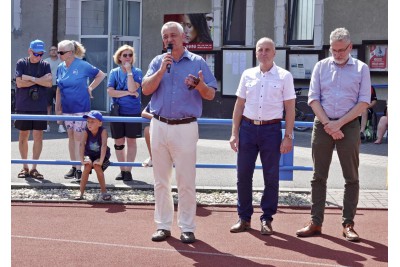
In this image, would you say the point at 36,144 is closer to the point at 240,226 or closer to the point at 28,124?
the point at 28,124

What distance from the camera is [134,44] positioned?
2480cm

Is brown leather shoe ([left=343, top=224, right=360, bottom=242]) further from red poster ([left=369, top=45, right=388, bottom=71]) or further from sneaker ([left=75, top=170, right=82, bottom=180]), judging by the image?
red poster ([left=369, top=45, right=388, bottom=71])

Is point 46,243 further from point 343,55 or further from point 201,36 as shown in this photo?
point 201,36

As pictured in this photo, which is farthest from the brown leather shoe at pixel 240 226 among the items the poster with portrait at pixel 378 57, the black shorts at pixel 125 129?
the poster with portrait at pixel 378 57

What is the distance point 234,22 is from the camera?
2305 cm

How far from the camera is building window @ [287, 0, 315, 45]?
22016 mm

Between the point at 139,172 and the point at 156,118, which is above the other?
the point at 156,118

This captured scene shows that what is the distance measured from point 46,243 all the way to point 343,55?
11.3 feet

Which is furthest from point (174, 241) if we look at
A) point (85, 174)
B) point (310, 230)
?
point (85, 174)

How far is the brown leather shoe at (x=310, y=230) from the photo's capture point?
8.12 m

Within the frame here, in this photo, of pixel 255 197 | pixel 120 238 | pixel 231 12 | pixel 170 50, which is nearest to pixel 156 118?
pixel 170 50

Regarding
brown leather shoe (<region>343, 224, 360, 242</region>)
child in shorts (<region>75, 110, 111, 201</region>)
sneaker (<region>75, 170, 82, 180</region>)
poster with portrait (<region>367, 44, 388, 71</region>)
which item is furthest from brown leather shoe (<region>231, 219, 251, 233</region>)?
poster with portrait (<region>367, 44, 388, 71</region>)

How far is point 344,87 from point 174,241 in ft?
7.50

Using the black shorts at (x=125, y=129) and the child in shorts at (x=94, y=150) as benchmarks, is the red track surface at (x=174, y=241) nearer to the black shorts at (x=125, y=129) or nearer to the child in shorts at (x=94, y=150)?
the child in shorts at (x=94, y=150)
